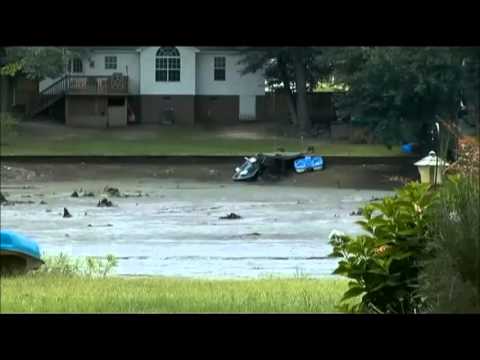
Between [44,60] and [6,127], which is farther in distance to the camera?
[44,60]

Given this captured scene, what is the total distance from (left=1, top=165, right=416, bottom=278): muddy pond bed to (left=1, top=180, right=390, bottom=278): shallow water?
3 cm

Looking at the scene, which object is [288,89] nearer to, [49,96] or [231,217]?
[49,96]

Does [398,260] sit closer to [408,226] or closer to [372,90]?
[408,226]

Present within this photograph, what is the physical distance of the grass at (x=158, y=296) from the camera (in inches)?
386

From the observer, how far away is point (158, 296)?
11.5 m

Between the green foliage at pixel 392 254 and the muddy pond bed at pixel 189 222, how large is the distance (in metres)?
9.91

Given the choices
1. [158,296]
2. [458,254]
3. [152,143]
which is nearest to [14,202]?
[152,143]

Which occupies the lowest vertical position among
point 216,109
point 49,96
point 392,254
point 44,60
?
point 216,109

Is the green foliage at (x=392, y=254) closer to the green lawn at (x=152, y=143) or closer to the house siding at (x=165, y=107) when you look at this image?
the green lawn at (x=152, y=143)

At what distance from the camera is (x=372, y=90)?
51438 millimetres

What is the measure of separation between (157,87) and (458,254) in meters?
57.8

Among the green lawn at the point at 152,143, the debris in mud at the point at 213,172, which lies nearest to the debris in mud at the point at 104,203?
the debris in mud at the point at 213,172
